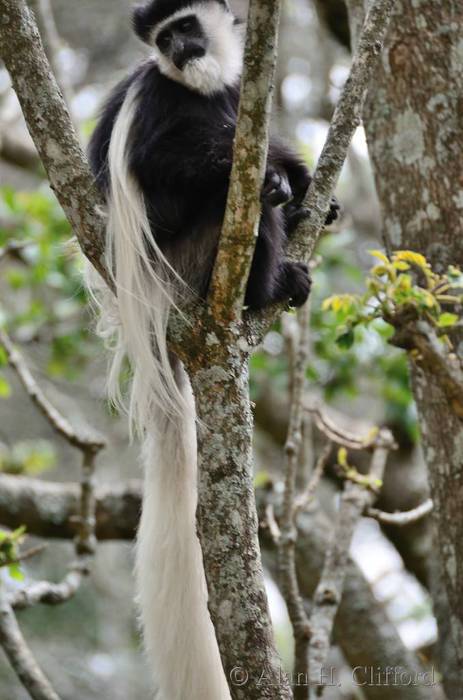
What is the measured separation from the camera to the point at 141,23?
2744mm

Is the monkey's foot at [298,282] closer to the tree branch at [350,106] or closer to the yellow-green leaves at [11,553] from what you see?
the tree branch at [350,106]

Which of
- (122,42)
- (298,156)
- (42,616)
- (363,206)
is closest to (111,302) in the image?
(298,156)

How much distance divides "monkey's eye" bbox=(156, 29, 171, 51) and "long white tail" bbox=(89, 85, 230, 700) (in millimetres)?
286

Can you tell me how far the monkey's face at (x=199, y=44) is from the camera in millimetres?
2516

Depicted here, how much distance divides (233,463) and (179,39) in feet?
4.86

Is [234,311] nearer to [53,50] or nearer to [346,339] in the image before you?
[346,339]

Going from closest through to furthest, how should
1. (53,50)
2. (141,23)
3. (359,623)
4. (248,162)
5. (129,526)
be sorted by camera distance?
1. (248,162)
2. (141,23)
3. (359,623)
4. (129,526)
5. (53,50)

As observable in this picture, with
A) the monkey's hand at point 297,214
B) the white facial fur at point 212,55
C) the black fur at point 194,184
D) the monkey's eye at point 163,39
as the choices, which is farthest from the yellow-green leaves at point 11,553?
the monkey's eye at point 163,39

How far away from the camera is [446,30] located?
227 centimetres

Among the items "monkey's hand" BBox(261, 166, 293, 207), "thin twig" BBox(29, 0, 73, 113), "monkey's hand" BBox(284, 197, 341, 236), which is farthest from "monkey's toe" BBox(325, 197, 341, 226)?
"thin twig" BBox(29, 0, 73, 113)

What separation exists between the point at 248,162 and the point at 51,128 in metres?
0.42

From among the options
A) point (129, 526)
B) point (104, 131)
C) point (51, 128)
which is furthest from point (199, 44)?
point (129, 526)

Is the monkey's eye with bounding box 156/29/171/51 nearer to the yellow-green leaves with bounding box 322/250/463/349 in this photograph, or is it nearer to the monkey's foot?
the monkey's foot

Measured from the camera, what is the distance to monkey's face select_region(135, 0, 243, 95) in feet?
8.25
